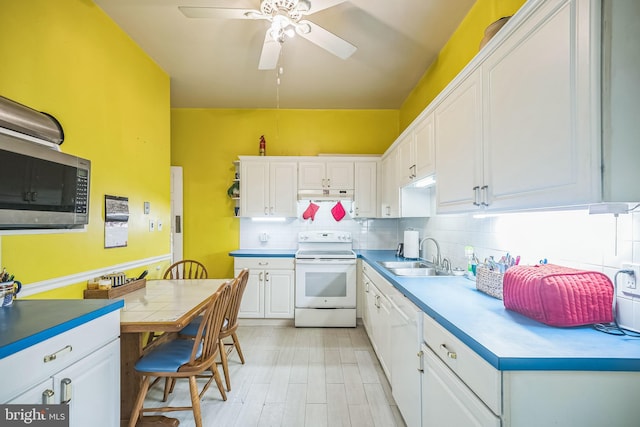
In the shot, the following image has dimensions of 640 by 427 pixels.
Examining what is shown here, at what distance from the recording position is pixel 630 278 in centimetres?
108

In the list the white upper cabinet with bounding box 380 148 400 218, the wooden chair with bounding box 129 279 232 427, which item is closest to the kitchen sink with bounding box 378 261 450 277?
the white upper cabinet with bounding box 380 148 400 218

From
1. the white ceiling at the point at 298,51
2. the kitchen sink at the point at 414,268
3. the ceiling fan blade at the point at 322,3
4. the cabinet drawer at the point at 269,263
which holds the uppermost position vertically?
the white ceiling at the point at 298,51

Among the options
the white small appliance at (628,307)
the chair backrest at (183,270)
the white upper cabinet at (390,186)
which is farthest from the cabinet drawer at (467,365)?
the chair backrest at (183,270)

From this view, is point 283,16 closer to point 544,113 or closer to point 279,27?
point 279,27

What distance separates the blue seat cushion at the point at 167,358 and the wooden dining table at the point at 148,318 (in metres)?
0.13

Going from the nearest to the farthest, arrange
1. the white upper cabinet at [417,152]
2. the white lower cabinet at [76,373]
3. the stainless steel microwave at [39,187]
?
the white lower cabinet at [76,373] < the stainless steel microwave at [39,187] < the white upper cabinet at [417,152]

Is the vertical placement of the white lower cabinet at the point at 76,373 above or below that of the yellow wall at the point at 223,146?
below

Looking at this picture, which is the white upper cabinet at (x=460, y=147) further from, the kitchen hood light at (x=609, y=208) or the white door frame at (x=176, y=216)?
the white door frame at (x=176, y=216)

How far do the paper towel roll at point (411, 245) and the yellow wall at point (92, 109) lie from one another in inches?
103

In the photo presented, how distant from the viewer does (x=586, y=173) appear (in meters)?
0.92

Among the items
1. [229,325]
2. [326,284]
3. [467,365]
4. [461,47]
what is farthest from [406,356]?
[461,47]

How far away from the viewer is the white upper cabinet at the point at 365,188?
4.04 meters

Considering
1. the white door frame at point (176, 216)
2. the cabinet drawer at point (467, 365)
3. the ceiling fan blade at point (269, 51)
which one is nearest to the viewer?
the cabinet drawer at point (467, 365)

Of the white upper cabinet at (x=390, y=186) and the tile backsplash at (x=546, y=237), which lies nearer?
the tile backsplash at (x=546, y=237)
